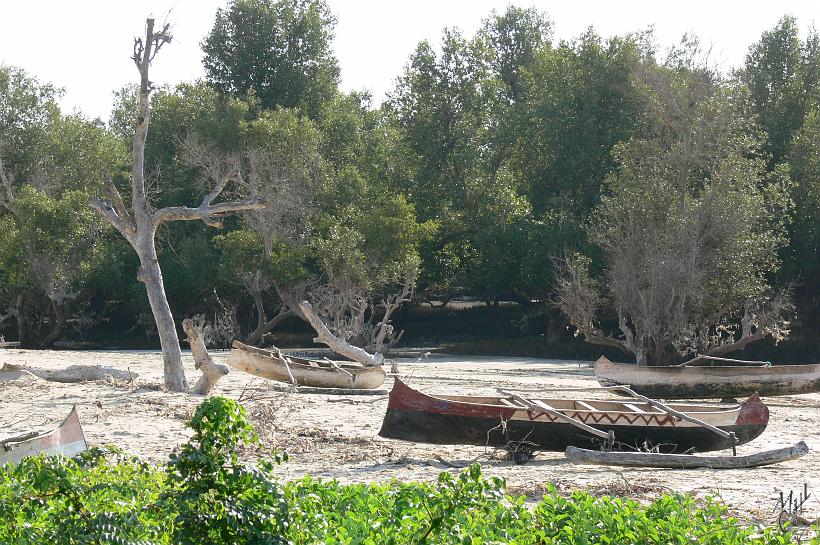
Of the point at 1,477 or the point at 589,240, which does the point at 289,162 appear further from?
the point at 1,477

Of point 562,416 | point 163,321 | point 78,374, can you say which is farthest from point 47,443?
point 78,374

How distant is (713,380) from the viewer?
2183 centimetres

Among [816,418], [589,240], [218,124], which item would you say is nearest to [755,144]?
[589,240]

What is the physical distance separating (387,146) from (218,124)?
6.99 meters

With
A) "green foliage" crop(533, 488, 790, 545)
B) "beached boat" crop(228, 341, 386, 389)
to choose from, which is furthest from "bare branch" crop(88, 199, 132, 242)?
"green foliage" crop(533, 488, 790, 545)

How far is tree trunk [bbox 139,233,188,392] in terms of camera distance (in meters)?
17.5

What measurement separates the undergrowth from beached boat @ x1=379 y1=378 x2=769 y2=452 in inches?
224

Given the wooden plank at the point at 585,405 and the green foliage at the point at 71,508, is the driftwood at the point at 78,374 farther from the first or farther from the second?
the green foliage at the point at 71,508

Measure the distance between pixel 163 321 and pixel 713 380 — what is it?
11.8m

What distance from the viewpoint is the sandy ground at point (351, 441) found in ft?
34.9

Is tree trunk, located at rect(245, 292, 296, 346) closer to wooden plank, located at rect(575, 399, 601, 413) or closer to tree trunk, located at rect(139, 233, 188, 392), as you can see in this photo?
tree trunk, located at rect(139, 233, 188, 392)

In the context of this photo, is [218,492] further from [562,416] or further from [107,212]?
[107,212]

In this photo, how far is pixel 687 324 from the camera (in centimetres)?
2936

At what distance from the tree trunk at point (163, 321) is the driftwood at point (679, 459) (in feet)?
27.2
